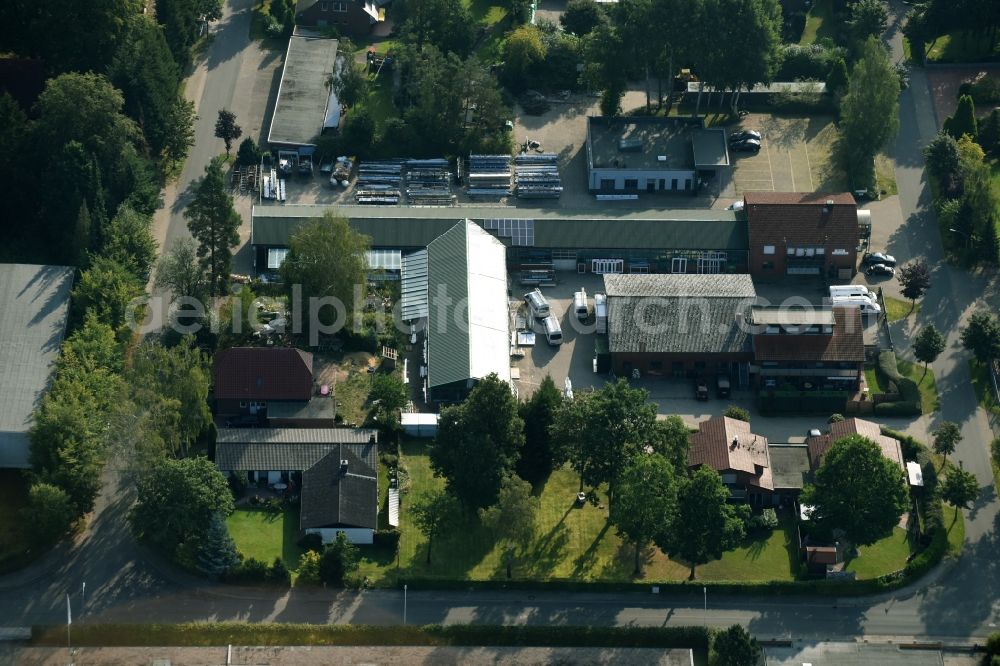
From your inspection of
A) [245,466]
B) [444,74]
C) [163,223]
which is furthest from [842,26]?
[245,466]

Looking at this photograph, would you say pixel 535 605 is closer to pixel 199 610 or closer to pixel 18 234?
pixel 199 610

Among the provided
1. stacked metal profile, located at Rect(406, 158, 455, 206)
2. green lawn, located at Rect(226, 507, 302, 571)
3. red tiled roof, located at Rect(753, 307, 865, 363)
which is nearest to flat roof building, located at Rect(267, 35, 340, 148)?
stacked metal profile, located at Rect(406, 158, 455, 206)

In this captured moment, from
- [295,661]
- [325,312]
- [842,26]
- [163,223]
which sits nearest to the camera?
[295,661]

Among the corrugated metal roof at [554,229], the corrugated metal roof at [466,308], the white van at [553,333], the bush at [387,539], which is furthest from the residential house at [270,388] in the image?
the white van at [553,333]

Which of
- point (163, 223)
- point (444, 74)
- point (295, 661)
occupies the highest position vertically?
point (444, 74)

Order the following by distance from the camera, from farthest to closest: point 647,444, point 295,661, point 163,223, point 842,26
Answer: point 842,26, point 163,223, point 647,444, point 295,661

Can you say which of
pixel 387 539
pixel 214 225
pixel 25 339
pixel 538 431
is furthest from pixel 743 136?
pixel 25 339
